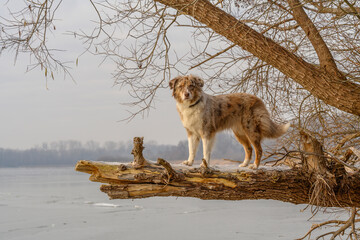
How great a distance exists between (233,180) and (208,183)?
38 cm

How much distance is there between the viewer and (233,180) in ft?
18.0

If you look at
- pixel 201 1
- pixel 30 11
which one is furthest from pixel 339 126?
pixel 30 11

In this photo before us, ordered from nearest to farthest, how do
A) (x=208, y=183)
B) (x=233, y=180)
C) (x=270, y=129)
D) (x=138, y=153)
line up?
(x=138, y=153), (x=208, y=183), (x=233, y=180), (x=270, y=129)

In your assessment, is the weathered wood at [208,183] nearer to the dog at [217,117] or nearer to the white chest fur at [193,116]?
the dog at [217,117]

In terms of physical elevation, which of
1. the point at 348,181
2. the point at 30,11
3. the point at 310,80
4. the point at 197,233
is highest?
the point at 30,11

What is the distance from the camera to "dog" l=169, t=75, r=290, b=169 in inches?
244

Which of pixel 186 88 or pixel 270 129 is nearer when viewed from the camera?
pixel 186 88

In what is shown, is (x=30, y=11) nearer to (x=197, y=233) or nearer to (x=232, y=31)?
(x=232, y=31)

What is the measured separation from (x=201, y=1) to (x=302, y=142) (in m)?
2.65

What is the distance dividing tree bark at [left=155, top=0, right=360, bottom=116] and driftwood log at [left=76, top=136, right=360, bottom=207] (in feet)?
2.89

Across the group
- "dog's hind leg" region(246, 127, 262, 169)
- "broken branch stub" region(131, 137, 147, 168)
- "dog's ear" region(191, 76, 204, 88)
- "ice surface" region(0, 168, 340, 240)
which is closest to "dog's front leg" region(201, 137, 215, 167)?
"dog's hind leg" region(246, 127, 262, 169)

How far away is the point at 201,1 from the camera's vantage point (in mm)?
6059

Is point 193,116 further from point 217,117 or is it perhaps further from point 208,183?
point 208,183

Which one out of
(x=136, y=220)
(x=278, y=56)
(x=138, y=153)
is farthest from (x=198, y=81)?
(x=136, y=220)
